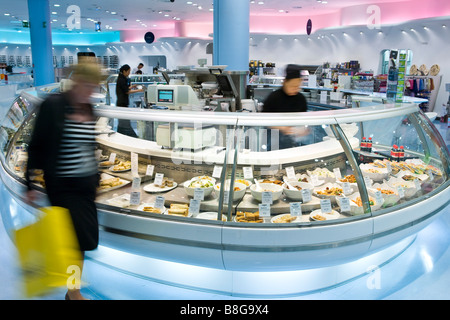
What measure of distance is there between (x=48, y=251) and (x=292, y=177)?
2.06 metres

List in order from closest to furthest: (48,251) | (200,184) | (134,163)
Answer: (48,251)
(200,184)
(134,163)

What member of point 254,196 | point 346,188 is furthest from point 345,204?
point 254,196

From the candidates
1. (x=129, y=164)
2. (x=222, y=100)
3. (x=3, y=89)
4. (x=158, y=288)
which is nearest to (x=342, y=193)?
(x=158, y=288)

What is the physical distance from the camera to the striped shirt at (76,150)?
8.65 ft

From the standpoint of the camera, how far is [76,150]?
8.81ft

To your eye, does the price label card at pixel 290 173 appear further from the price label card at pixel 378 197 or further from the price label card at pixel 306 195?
the price label card at pixel 378 197

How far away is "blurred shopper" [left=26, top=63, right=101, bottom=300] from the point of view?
2605mm

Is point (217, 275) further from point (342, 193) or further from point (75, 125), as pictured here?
point (75, 125)

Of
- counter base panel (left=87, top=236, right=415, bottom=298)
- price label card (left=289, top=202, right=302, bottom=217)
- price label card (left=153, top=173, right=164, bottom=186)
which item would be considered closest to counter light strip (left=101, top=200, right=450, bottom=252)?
price label card (left=289, top=202, right=302, bottom=217)

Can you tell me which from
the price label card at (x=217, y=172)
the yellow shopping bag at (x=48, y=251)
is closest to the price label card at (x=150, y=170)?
the price label card at (x=217, y=172)

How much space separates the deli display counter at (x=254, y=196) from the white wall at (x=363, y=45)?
1142 centimetres

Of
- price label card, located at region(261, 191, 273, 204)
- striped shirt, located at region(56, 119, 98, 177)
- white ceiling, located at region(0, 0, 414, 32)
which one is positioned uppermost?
white ceiling, located at region(0, 0, 414, 32)

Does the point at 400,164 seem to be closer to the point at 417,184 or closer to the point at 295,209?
the point at 417,184

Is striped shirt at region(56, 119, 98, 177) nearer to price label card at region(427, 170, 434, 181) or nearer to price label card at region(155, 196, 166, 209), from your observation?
price label card at region(155, 196, 166, 209)
